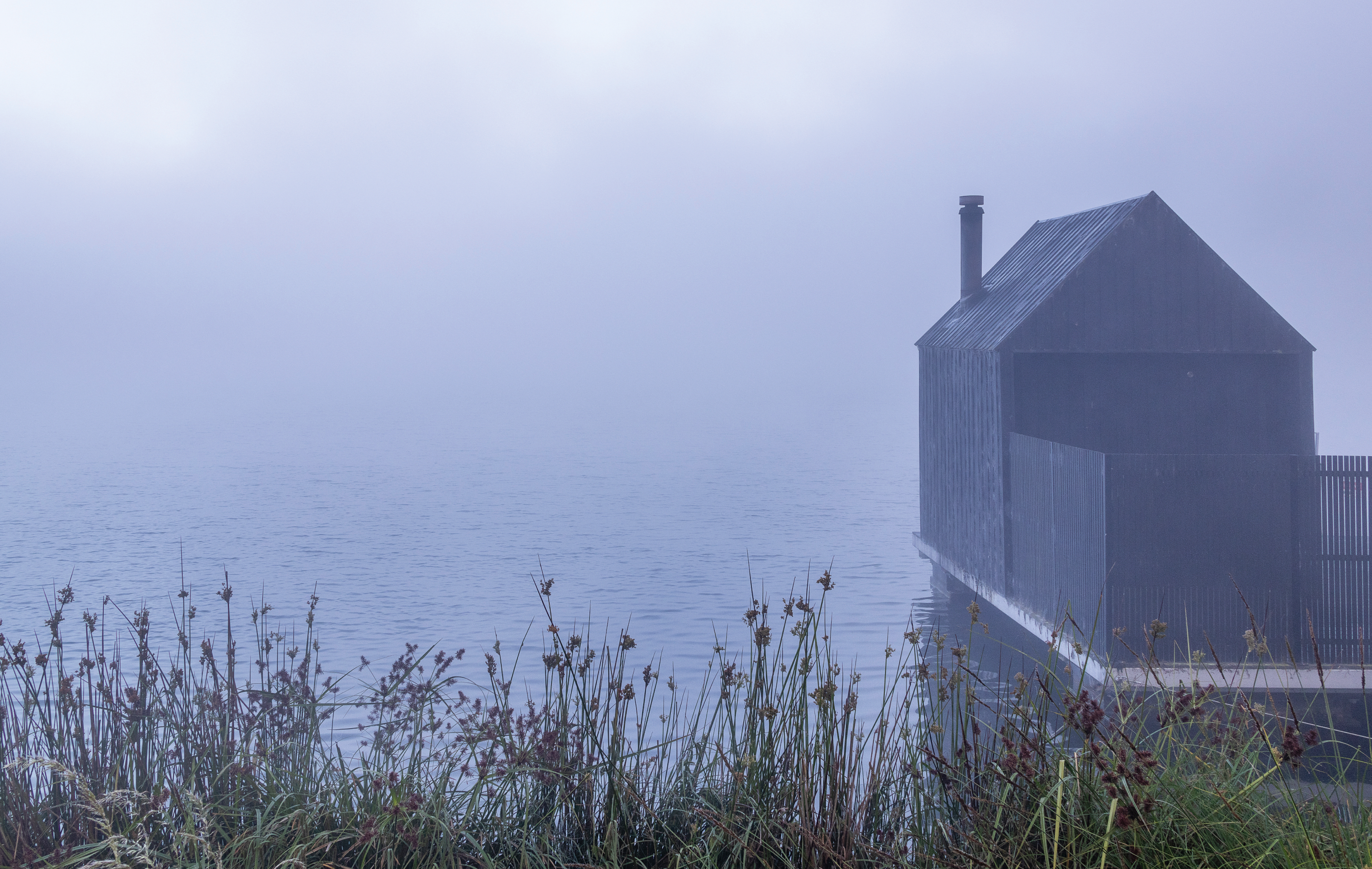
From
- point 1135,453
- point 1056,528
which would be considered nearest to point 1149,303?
point 1135,453

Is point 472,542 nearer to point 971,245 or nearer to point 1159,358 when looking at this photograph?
point 971,245

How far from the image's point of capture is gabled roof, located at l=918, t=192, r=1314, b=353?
526 inches

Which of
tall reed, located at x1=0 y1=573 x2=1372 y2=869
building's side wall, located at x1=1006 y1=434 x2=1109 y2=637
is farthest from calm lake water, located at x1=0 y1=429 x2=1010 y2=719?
building's side wall, located at x1=1006 y1=434 x2=1109 y2=637

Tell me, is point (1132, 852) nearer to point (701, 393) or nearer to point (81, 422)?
point (81, 422)

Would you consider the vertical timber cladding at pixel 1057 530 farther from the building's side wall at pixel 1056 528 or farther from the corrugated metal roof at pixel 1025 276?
the corrugated metal roof at pixel 1025 276

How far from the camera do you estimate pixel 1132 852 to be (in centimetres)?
271

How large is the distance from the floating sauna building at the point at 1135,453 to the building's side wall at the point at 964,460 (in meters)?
0.05

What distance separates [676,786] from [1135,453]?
1165cm

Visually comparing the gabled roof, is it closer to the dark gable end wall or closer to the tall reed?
the dark gable end wall

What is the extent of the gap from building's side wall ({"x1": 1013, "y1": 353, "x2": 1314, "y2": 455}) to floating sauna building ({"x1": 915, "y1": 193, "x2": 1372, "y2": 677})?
2 cm

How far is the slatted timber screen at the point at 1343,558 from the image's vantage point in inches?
388

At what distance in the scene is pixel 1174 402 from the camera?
13.8 m

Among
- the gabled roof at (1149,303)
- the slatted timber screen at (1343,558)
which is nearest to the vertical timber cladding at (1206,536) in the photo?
the slatted timber screen at (1343,558)

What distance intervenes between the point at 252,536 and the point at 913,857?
29.2m
